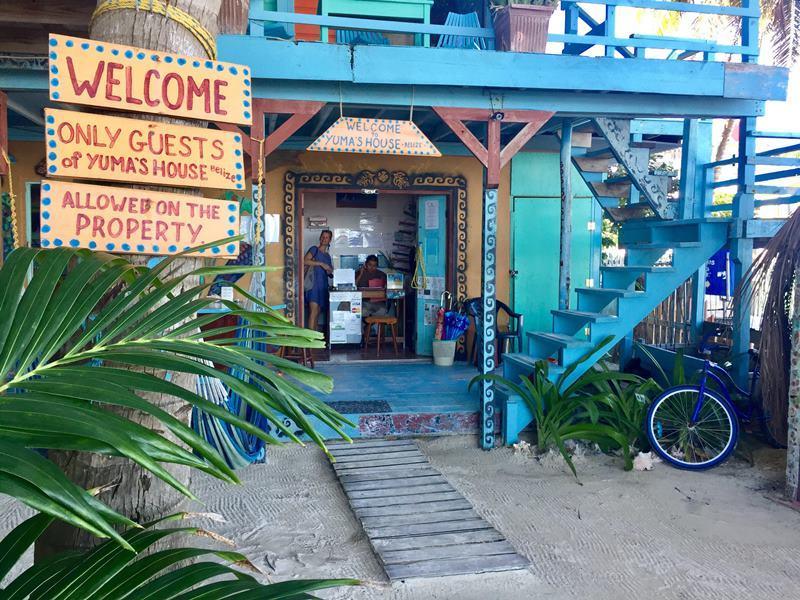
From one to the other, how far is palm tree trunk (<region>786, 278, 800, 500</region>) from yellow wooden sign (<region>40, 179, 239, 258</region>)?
14.8 feet

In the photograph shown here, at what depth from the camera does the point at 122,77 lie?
1852mm

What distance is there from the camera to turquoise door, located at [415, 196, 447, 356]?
8.43 metres

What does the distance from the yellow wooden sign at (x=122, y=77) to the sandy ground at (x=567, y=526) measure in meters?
2.27

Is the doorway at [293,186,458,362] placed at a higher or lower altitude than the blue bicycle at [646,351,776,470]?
higher

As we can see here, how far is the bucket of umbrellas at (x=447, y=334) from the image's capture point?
811 centimetres

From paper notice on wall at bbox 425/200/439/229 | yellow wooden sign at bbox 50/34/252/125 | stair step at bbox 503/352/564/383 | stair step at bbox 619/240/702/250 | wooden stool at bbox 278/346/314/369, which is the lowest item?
wooden stool at bbox 278/346/314/369

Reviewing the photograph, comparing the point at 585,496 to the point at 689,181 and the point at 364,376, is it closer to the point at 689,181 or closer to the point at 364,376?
the point at 364,376

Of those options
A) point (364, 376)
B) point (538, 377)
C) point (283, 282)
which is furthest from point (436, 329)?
point (538, 377)

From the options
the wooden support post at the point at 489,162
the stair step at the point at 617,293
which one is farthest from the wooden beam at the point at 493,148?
the stair step at the point at 617,293

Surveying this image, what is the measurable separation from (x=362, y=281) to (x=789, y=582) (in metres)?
7.21

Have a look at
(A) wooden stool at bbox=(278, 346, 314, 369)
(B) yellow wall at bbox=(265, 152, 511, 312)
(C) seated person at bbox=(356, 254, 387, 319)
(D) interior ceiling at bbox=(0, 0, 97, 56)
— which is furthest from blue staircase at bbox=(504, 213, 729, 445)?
(D) interior ceiling at bbox=(0, 0, 97, 56)

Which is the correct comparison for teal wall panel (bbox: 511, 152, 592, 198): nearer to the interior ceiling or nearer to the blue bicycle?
the blue bicycle

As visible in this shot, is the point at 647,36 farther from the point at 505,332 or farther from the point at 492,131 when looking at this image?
the point at 505,332

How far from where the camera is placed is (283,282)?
7988 millimetres
